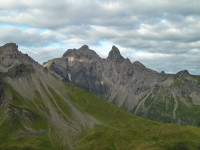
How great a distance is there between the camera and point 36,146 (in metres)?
186

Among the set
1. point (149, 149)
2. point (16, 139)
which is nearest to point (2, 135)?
point (16, 139)

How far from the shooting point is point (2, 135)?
7672 inches

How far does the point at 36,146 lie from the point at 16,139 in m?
21.0

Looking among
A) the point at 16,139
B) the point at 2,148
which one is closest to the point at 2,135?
the point at 16,139

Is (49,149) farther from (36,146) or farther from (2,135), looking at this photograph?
(2,135)

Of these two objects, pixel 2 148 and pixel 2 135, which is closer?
pixel 2 148

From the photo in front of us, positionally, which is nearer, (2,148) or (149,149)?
(2,148)

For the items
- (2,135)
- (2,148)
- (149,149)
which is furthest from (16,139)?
(149,149)

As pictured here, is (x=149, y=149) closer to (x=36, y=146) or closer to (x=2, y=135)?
(x=36, y=146)

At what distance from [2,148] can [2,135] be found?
28998mm

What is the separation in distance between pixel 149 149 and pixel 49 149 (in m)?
79.5

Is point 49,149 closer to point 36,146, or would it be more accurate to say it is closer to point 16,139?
point 36,146

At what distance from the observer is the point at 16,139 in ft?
642

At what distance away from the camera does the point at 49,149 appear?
634 ft
